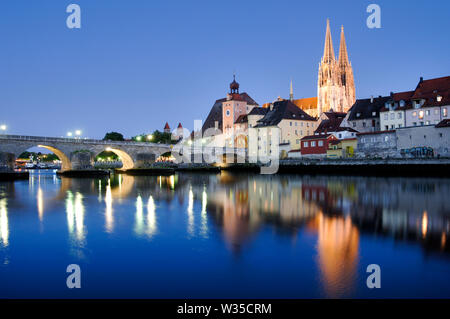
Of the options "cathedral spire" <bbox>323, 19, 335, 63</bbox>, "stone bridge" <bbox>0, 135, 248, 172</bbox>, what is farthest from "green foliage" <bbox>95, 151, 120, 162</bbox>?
"cathedral spire" <bbox>323, 19, 335, 63</bbox>

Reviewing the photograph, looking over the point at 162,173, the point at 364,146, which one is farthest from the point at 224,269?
the point at 162,173

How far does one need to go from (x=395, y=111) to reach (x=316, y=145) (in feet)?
41.5

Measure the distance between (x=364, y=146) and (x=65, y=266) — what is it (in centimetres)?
5200

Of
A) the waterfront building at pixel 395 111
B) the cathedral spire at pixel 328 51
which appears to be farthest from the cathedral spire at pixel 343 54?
the waterfront building at pixel 395 111

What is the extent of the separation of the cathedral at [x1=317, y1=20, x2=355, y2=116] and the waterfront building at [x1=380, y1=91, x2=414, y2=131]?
51.9m

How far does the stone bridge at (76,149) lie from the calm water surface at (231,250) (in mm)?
31784

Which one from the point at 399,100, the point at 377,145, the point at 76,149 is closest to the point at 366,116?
the point at 399,100

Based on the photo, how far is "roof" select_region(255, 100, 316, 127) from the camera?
272 feet

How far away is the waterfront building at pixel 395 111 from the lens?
60.4 meters

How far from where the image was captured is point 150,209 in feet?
75.8

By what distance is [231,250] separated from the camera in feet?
41.4

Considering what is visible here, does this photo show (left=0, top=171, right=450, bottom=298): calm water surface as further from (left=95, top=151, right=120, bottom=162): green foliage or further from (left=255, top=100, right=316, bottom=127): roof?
(left=95, top=151, right=120, bottom=162): green foliage
